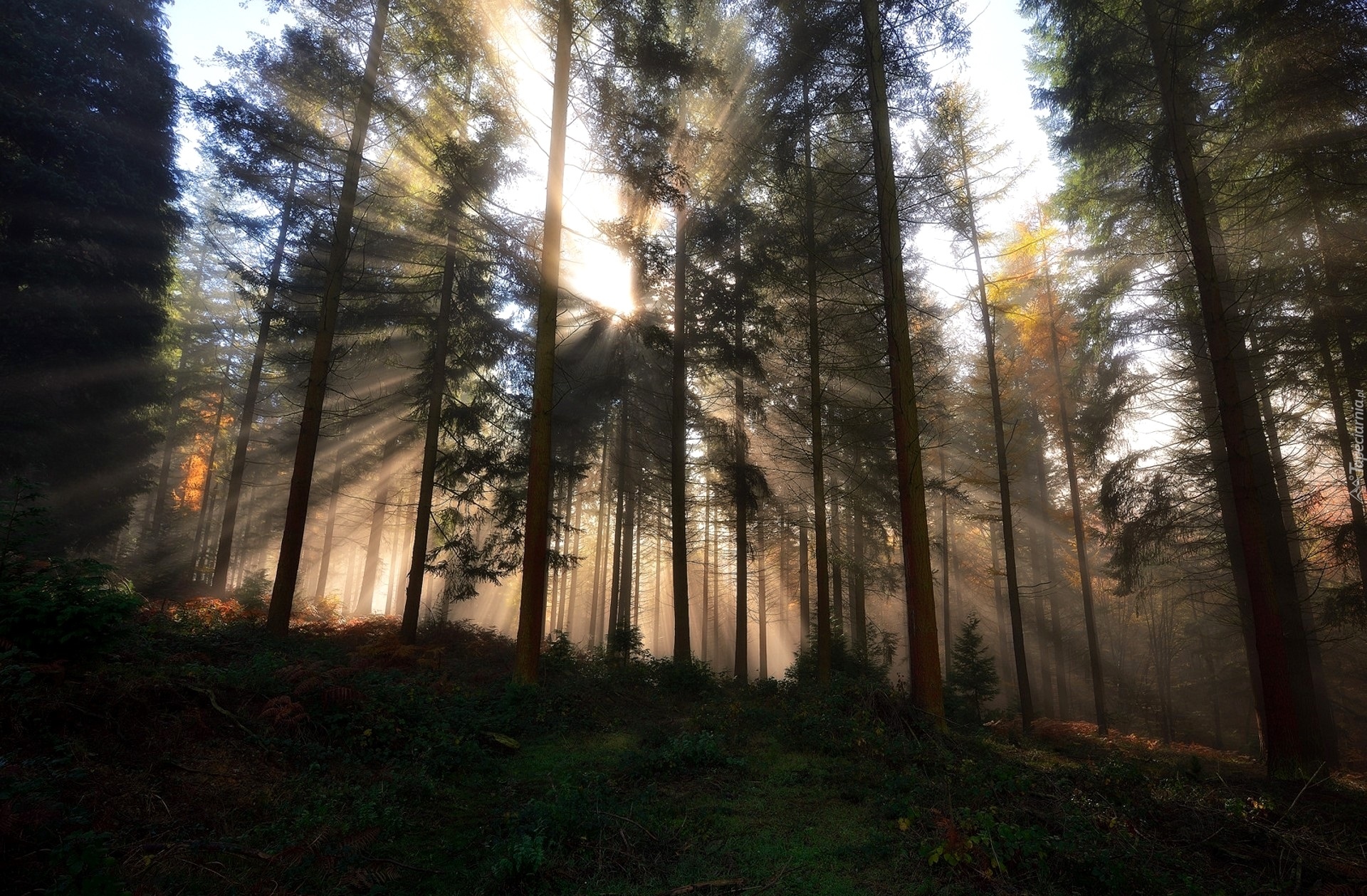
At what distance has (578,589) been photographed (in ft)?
172

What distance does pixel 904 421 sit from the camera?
8.82 metres

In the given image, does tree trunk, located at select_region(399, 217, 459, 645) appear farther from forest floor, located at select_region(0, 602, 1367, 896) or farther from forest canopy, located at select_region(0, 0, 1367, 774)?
forest floor, located at select_region(0, 602, 1367, 896)

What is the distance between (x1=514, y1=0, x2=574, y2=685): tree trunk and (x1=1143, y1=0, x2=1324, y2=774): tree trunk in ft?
33.5

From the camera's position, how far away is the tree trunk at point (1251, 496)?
324 inches

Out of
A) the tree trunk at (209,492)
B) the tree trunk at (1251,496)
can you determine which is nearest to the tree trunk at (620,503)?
the tree trunk at (1251,496)

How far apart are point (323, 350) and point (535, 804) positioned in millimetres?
10633

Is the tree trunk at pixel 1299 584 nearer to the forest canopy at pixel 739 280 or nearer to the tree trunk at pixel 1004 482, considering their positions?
the forest canopy at pixel 739 280

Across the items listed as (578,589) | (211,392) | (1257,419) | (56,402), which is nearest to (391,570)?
(578,589)

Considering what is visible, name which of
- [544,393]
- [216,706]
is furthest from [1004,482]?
[216,706]

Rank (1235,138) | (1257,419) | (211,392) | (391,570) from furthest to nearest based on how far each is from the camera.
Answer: (391,570), (211,392), (1257,419), (1235,138)

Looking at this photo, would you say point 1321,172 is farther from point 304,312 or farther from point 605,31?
point 304,312

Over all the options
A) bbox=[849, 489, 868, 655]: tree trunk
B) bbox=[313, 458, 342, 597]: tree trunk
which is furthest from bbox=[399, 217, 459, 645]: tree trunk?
bbox=[313, 458, 342, 597]: tree trunk

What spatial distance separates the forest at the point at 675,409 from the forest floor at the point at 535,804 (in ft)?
0.16

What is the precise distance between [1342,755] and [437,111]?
93.1ft
